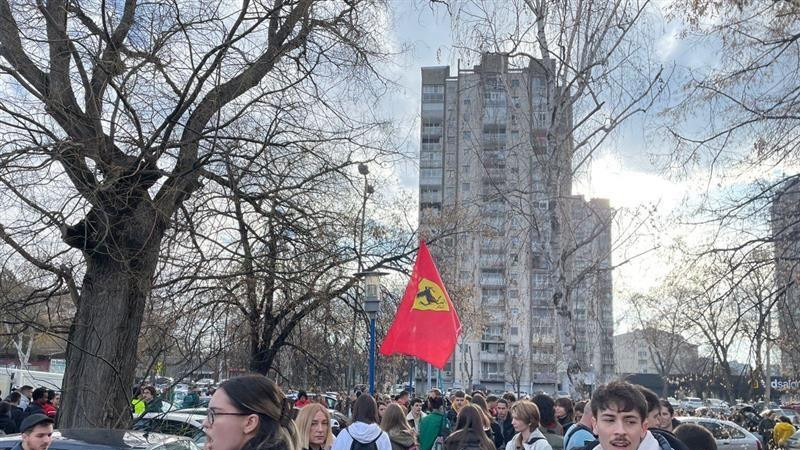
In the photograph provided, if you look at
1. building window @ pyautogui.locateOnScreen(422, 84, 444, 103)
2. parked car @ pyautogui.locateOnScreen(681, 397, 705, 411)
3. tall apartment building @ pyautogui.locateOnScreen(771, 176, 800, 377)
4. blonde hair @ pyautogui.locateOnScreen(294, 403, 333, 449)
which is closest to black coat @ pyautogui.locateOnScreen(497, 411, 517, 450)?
tall apartment building @ pyautogui.locateOnScreen(771, 176, 800, 377)

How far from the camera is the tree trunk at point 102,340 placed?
7.87 meters

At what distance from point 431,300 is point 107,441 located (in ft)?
18.4

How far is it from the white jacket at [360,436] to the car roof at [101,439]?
146 cm

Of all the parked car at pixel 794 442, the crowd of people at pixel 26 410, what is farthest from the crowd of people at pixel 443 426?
the parked car at pixel 794 442

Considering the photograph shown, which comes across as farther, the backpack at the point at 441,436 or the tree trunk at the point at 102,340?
the backpack at the point at 441,436

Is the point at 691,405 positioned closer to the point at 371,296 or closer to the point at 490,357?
the point at 490,357

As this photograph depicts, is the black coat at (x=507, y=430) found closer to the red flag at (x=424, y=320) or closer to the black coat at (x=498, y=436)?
the black coat at (x=498, y=436)

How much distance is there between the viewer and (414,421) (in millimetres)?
12688

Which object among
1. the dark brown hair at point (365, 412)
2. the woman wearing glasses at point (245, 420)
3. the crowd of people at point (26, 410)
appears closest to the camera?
the woman wearing glasses at point (245, 420)

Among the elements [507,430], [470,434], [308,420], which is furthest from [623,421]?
[507,430]

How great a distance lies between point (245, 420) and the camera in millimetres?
2771

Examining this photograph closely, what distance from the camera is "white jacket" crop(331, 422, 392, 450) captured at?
22.8ft

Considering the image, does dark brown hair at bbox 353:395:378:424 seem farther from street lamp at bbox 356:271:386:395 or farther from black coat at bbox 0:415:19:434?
black coat at bbox 0:415:19:434

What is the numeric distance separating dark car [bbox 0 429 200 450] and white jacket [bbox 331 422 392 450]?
1281 millimetres
